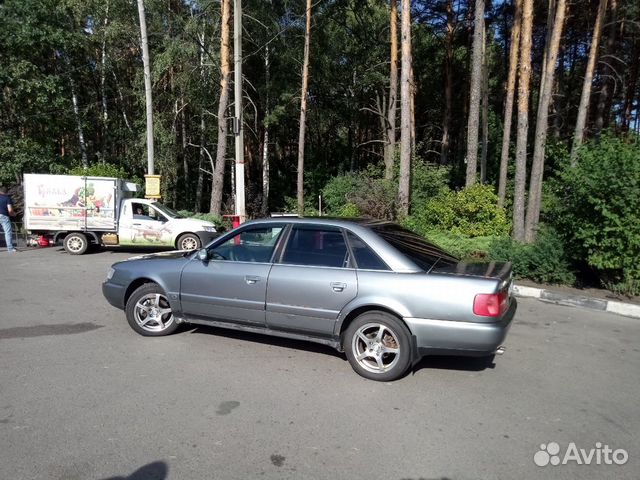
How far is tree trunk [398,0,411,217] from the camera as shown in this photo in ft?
46.1

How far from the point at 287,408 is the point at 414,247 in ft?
7.10

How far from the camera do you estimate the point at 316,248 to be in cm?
465

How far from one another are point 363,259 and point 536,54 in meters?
26.8

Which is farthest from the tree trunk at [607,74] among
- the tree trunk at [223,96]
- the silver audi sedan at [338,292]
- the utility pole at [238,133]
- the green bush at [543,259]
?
the silver audi sedan at [338,292]

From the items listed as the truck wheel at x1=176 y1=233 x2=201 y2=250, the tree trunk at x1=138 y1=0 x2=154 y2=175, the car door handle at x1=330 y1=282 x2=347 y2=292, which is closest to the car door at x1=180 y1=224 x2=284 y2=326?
the car door handle at x1=330 y1=282 x2=347 y2=292

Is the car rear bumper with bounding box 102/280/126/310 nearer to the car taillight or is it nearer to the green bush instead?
the car taillight

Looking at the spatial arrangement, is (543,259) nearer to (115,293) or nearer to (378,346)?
(378,346)

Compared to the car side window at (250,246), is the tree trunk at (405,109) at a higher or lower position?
higher

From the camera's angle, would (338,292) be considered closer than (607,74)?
Yes

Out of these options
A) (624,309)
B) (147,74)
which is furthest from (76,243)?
(624,309)

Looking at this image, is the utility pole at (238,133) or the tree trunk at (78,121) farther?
the tree trunk at (78,121)

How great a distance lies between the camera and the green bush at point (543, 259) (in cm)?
851

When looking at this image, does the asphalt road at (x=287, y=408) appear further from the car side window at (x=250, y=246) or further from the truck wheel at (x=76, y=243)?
the truck wheel at (x=76, y=243)

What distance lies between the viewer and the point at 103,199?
1305cm
